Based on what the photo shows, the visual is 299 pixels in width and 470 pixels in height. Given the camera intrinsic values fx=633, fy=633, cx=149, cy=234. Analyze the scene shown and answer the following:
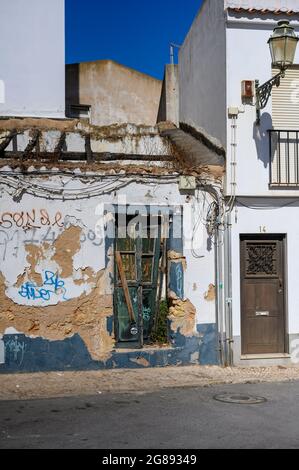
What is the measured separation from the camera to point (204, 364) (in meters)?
11.1

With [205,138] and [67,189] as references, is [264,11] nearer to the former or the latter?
[205,138]

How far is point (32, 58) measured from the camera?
1356 centimetres

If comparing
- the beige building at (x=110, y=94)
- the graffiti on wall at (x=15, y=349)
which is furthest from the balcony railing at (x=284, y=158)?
the beige building at (x=110, y=94)

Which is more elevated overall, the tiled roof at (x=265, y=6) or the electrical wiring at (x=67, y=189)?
the tiled roof at (x=265, y=6)

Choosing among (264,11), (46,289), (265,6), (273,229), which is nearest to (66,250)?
(46,289)

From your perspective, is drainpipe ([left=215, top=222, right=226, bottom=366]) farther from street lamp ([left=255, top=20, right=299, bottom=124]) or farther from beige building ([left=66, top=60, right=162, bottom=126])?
beige building ([left=66, top=60, right=162, bottom=126])

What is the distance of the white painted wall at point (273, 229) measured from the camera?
37.3 ft

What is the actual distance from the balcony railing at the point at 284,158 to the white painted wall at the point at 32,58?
4.82 meters

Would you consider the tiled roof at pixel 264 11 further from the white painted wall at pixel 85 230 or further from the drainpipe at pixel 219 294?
the drainpipe at pixel 219 294

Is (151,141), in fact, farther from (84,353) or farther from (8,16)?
(84,353)

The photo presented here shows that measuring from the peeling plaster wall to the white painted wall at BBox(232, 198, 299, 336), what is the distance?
1.14 metres

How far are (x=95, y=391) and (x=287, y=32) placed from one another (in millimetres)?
6454

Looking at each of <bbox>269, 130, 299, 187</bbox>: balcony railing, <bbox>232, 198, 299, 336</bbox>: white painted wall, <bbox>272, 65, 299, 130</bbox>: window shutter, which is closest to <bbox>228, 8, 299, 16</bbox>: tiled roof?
<bbox>272, 65, 299, 130</bbox>: window shutter
